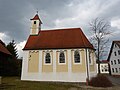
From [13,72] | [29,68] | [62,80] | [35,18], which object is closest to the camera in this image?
[62,80]

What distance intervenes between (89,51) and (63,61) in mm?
4479

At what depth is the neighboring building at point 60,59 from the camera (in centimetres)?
2072

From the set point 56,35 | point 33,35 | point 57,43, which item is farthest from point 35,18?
point 57,43

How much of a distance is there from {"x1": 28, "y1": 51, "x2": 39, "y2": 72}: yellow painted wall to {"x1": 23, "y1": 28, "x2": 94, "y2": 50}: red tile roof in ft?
3.27

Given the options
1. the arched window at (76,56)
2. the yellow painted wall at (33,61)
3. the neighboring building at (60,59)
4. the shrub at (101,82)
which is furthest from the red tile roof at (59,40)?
the shrub at (101,82)

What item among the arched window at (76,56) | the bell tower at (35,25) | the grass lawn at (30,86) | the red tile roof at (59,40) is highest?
the bell tower at (35,25)

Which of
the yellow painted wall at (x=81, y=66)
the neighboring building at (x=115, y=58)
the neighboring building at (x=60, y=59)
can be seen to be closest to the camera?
the yellow painted wall at (x=81, y=66)

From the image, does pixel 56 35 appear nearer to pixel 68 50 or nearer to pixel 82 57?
pixel 68 50

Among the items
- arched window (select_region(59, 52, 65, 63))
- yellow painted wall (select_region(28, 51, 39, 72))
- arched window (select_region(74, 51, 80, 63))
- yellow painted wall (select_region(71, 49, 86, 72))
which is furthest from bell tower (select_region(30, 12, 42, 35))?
yellow painted wall (select_region(71, 49, 86, 72))

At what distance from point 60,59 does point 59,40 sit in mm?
3410

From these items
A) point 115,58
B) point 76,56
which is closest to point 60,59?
point 76,56

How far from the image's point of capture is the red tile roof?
21.9 m

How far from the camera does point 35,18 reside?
87.8 feet

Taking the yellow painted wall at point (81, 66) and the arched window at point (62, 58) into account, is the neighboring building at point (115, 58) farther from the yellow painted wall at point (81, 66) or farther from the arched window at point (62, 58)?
the arched window at point (62, 58)
